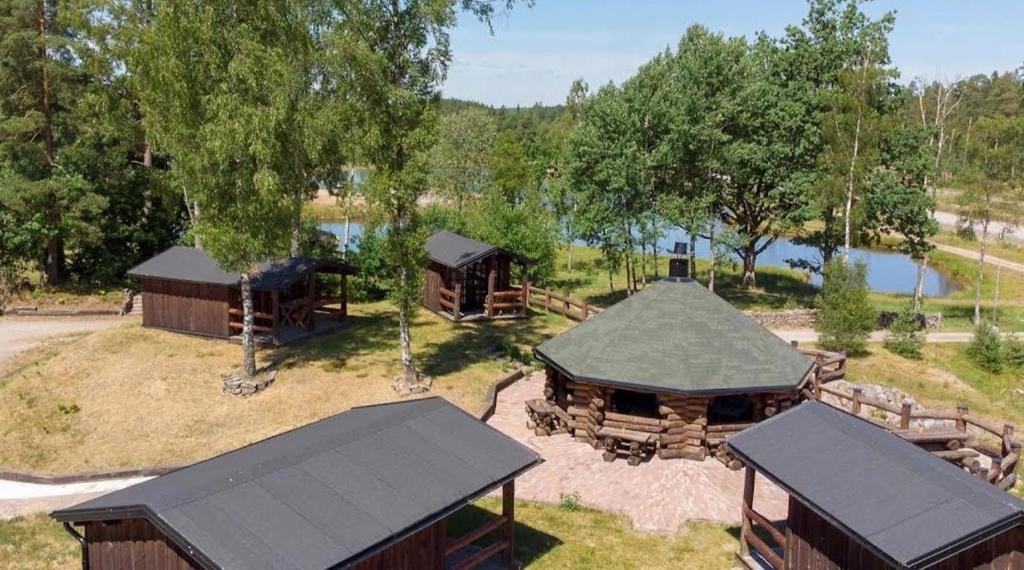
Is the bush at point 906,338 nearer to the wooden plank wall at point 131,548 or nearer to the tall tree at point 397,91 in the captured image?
the tall tree at point 397,91

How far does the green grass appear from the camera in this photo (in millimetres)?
13477

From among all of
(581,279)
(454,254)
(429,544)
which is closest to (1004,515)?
(429,544)

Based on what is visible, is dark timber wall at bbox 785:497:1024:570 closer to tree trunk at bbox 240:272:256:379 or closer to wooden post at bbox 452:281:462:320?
tree trunk at bbox 240:272:256:379

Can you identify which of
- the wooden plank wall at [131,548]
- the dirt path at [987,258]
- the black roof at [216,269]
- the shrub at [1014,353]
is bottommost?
the shrub at [1014,353]

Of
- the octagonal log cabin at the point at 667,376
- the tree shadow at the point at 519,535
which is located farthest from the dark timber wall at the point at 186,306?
the tree shadow at the point at 519,535

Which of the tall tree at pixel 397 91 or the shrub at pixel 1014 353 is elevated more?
the tall tree at pixel 397 91

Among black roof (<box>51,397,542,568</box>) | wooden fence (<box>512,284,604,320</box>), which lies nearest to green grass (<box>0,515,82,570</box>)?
black roof (<box>51,397,542,568</box>)

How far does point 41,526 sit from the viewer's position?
589 inches

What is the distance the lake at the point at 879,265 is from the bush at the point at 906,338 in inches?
527

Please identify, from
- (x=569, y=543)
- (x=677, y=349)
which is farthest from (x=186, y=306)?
(x=569, y=543)

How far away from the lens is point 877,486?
10.9m

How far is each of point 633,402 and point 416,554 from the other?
9.71m

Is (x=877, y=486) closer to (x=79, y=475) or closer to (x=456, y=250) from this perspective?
(x=79, y=475)

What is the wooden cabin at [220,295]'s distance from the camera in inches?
1019
